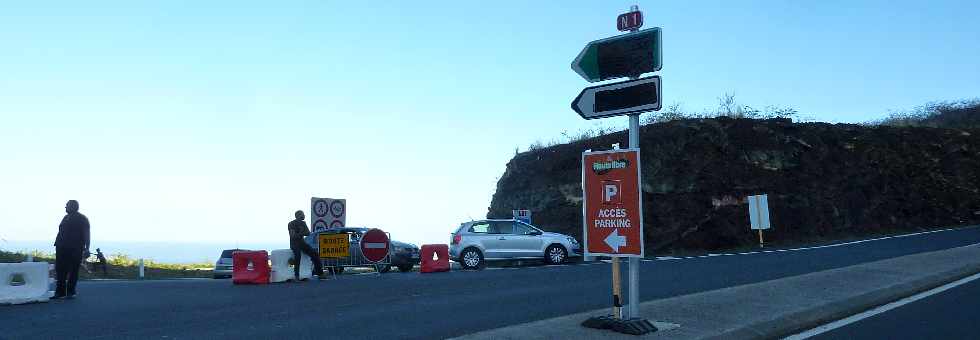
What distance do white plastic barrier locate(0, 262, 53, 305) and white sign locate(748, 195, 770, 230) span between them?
72.2 ft

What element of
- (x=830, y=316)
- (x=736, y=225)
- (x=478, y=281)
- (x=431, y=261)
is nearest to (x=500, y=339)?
(x=830, y=316)

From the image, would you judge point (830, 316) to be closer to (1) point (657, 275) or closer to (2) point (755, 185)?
(1) point (657, 275)

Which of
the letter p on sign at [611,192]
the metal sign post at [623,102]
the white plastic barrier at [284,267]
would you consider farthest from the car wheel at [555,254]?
the letter p on sign at [611,192]

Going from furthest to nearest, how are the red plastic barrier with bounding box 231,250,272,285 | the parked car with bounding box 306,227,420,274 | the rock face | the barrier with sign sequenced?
the rock face → the parked car with bounding box 306,227,420,274 → the barrier with sign → the red plastic barrier with bounding box 231,250,272,285

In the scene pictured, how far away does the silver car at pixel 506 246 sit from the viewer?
76.1ft

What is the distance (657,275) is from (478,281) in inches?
137

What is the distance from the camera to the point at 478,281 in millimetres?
14367

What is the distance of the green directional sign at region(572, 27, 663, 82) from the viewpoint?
706cm

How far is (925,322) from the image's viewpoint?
27.2ft

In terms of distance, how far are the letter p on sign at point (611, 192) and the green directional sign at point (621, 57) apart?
105 centimetres

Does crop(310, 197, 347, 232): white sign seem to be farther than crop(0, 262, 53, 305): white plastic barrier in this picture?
Yes

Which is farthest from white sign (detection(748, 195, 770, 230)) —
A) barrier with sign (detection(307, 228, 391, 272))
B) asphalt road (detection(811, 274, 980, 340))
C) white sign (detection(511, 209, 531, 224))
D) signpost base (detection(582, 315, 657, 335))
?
signpost base (detection(582, 315, 657, 335))

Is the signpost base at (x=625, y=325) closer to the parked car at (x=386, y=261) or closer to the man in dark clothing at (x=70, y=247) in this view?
the man in dark clothing at (x=70, y=247)

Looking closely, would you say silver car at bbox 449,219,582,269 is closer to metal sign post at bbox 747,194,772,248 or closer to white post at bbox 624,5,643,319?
metal sign post at bbox 747,194,772,248
